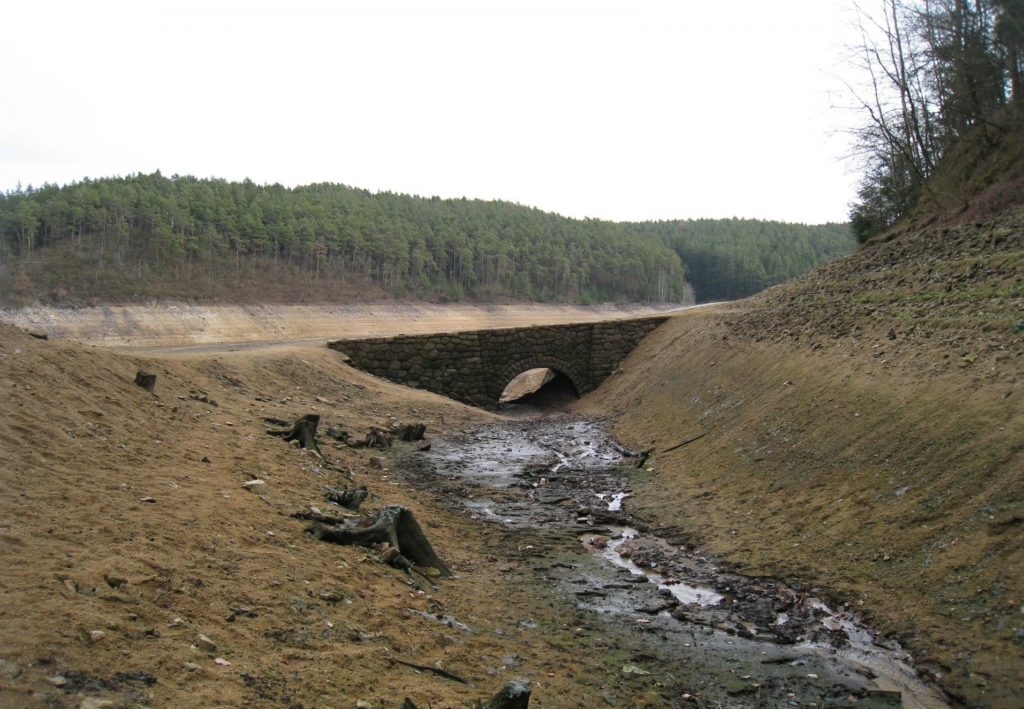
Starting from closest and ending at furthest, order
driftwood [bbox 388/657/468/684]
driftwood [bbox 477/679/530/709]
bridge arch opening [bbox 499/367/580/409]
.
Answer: driftwood [bbox 477/679/530/709] < driftwood [bbox 388/657/468/684] < bridge arch opening [bbox 499/367/580/409]

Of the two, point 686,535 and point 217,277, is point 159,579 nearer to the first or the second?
point 686,535

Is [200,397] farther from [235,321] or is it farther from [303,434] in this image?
[235,321]

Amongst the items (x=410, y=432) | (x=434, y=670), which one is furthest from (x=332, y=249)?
(x=434, y=670)

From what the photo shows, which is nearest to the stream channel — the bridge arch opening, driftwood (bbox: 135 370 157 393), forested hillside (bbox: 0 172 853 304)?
driftwood (bbox: 135 370 157 393)

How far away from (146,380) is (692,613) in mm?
9495

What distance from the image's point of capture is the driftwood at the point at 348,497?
1019 centimetres

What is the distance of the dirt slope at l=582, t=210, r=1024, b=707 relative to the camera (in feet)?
22.9

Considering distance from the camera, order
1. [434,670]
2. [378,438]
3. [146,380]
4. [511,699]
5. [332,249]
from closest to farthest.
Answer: [511,699], [434,670], [146,380], [378,438], [332,249]

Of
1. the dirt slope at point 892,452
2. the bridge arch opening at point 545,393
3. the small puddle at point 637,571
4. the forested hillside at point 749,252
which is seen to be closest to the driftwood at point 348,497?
the small puddle at point 637,571

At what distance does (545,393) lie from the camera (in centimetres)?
→ 3331

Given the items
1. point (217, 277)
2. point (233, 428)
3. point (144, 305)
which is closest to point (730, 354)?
point (233, 428)

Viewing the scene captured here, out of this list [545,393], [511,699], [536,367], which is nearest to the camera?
[511,699]

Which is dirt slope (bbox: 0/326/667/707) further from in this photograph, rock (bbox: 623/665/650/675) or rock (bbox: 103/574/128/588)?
rock (bbox: 623/665/650/675)

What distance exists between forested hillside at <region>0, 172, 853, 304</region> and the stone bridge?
25518mm
